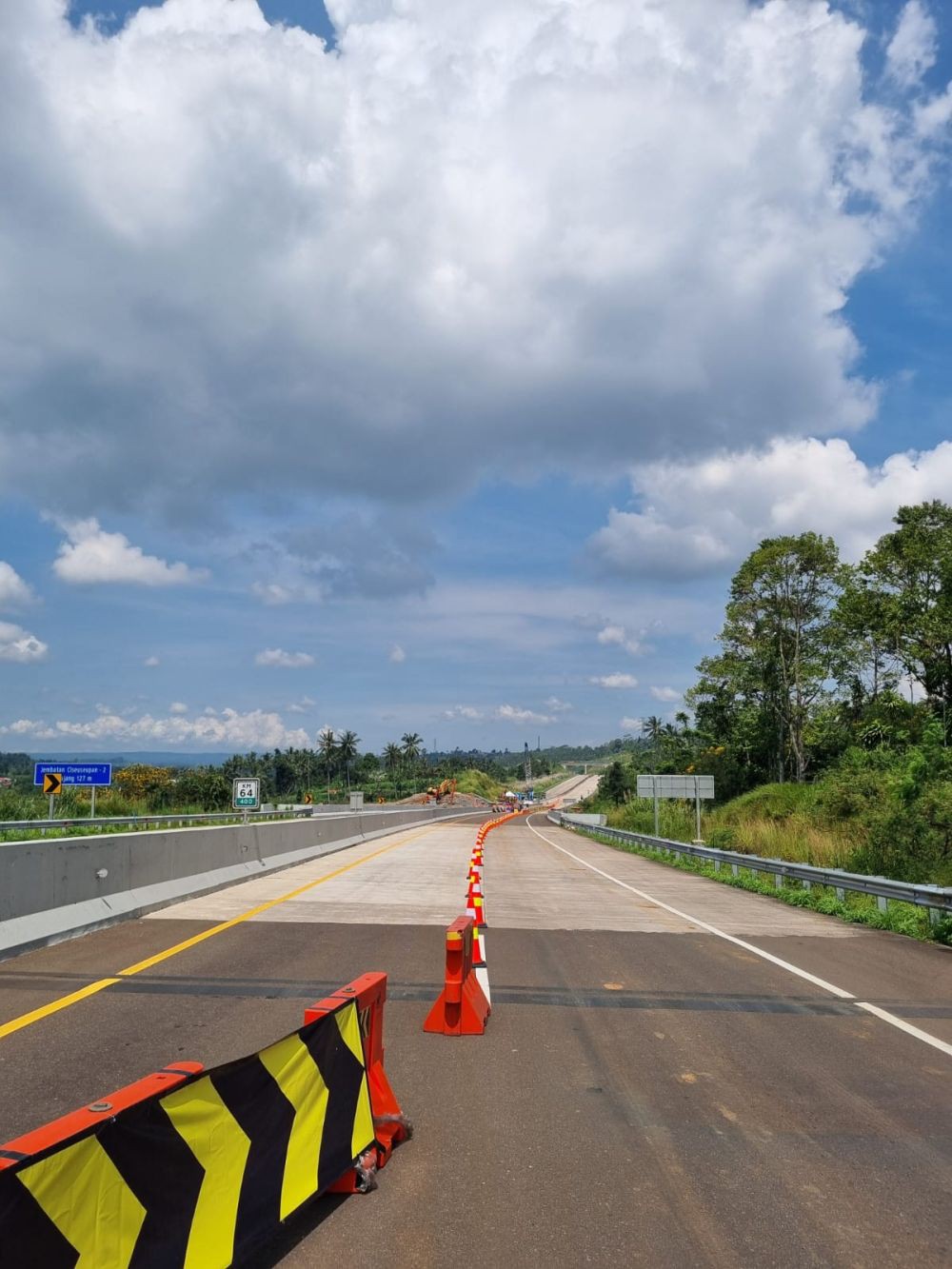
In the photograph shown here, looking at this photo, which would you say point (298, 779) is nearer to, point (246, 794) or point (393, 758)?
point (393, 758)

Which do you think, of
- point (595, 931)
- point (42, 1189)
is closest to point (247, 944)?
point (595, 931)

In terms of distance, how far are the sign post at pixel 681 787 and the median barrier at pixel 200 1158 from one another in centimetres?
3058

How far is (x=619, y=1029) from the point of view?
7523 millimetres

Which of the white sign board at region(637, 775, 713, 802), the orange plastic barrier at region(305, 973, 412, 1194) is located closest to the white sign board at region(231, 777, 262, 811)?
the white sign board at region(637, 775, 713, 802)

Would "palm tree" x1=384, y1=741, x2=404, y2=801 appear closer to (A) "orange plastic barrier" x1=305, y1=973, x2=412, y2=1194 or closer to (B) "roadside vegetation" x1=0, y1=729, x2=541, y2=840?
(B) "roadside vegetation" x1=0, y1=729, x2=541, y2=840

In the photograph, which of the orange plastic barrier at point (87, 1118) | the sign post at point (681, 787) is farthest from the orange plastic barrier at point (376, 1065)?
the sign post at point (681, 787)

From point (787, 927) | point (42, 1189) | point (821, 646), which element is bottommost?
point (787, 927)

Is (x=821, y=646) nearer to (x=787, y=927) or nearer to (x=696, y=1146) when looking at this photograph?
(x=787, y=927)

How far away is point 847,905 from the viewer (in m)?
16.4

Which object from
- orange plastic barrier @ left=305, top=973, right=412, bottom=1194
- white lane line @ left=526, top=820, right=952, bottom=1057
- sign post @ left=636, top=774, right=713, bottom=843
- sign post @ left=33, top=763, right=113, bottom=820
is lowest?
white lane line @ left=526, top=820, right=952, bottom=1057

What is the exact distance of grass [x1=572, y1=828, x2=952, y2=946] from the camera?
13.5 metres

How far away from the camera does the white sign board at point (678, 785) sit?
34781 mm

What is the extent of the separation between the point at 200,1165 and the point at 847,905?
50.6 ft

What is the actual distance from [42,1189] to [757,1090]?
4856mm
